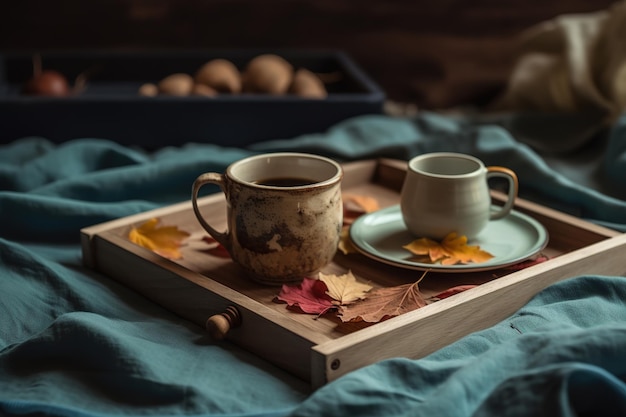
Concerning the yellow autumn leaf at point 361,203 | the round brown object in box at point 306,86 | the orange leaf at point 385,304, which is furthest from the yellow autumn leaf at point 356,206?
the round brown object in box at point 306,86

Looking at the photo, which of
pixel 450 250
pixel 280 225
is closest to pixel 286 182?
pixel 280 225

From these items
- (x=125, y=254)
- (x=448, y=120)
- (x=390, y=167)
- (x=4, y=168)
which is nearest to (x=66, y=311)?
(x=125, y=254)

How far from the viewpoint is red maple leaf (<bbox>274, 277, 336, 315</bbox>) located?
73 centimetres

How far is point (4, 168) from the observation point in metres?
1.06

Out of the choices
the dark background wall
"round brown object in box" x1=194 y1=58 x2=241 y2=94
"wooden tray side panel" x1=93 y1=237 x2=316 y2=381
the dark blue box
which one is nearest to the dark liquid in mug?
"wooden tray side panel" x1=93 y1=237 x2=316 y2=381

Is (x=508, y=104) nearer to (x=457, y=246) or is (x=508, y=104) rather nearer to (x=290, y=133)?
(x=290, y=133)

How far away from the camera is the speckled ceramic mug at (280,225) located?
759 mm

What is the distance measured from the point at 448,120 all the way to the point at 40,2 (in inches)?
29.7

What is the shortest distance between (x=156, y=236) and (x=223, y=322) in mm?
222

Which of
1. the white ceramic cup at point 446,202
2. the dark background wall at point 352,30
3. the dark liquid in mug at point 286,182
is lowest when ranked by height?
the white ceramic cup at point 446,202

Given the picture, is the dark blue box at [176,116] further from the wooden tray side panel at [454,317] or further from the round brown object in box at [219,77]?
the wooden tray side panel at [454,317]

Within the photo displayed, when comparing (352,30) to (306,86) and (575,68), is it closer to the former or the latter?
(306,86)

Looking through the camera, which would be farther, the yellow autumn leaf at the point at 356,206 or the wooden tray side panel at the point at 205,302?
the yellow autumn leaf at the point at 356,206

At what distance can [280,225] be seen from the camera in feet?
2.50
